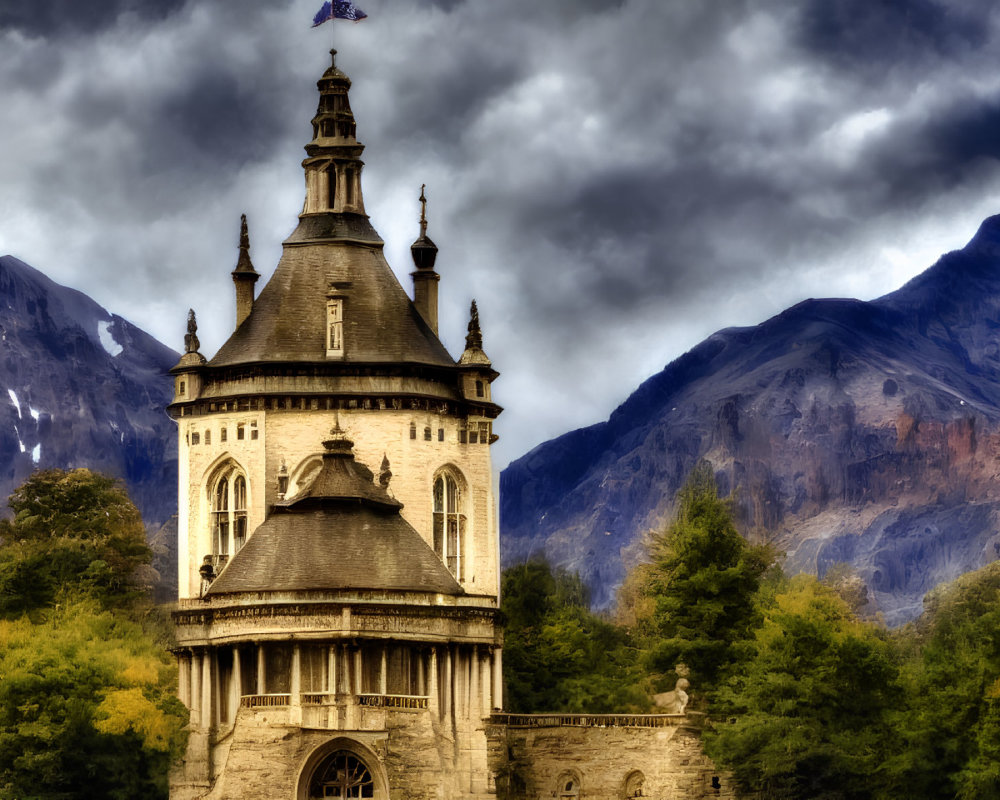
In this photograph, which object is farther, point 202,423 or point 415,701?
point 202,423

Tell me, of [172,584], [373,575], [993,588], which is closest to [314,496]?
[373,575]

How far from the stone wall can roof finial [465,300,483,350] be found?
1812 centimetres

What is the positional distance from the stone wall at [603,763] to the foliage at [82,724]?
13.5m

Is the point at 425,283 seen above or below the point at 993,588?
above

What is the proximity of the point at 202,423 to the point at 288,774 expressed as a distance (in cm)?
2212

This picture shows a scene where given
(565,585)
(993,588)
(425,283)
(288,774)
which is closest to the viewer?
(288,774)

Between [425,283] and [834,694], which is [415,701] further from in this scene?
[425,283]

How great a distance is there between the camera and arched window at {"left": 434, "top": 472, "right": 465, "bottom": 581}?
117875mm

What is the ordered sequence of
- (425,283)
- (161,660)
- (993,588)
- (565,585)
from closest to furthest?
(161,660) → (425,283) → (993,588) → (565,585)

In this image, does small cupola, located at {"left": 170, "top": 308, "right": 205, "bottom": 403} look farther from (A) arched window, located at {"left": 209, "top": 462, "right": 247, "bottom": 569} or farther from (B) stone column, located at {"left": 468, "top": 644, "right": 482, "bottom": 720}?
(B) stone column, located at {"left": 468, "top": 644, "right": 482, "bottom": 720}

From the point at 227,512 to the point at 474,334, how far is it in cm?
1347

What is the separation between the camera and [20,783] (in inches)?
4139

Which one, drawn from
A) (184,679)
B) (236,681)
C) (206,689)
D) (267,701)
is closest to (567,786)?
(267,701)

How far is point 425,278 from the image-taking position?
412 ft
